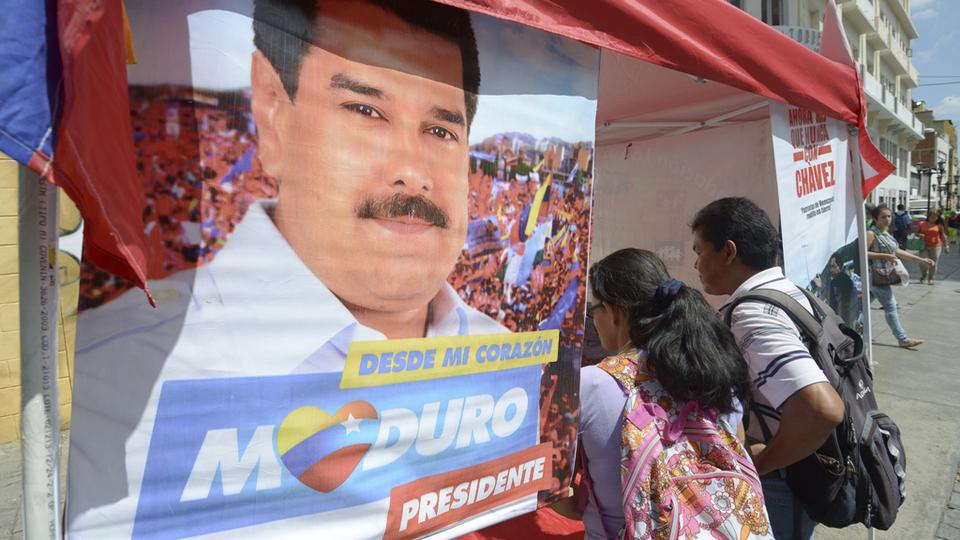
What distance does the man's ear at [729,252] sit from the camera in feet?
6.45

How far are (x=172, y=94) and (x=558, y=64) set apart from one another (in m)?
1.09

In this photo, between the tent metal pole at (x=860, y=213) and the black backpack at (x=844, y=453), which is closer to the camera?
the black backpack at (x=844, y=453)

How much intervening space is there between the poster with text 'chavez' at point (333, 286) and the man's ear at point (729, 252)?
25.4 inches

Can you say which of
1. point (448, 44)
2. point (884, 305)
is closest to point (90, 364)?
point (448, 44)

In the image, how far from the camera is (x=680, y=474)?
1382mm

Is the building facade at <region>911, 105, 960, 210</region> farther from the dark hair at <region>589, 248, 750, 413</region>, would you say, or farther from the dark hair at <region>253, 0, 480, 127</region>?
the dark hair at <region>253, 0, 480, 127</region>

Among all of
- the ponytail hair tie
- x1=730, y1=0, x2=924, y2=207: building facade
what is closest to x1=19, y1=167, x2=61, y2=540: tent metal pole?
the ponytail hair tie

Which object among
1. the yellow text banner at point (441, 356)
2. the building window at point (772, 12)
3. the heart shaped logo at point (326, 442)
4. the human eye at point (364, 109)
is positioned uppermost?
the building window at point (772, 12)

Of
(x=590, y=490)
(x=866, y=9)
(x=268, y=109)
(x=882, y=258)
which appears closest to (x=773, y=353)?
(x=590, y=490)

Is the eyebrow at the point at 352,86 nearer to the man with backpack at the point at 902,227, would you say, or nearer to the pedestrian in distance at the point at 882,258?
the pedestrian in distance at the point at 882,258

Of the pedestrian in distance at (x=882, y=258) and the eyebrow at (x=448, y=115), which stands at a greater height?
the eyebrow at (x=448, y=115)

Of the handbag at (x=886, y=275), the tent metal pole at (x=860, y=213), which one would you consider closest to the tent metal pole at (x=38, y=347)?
the tent metal pole at (x=860, y=213)

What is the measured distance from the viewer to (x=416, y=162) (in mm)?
1390

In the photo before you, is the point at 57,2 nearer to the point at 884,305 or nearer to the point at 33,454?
the point at 33,454
